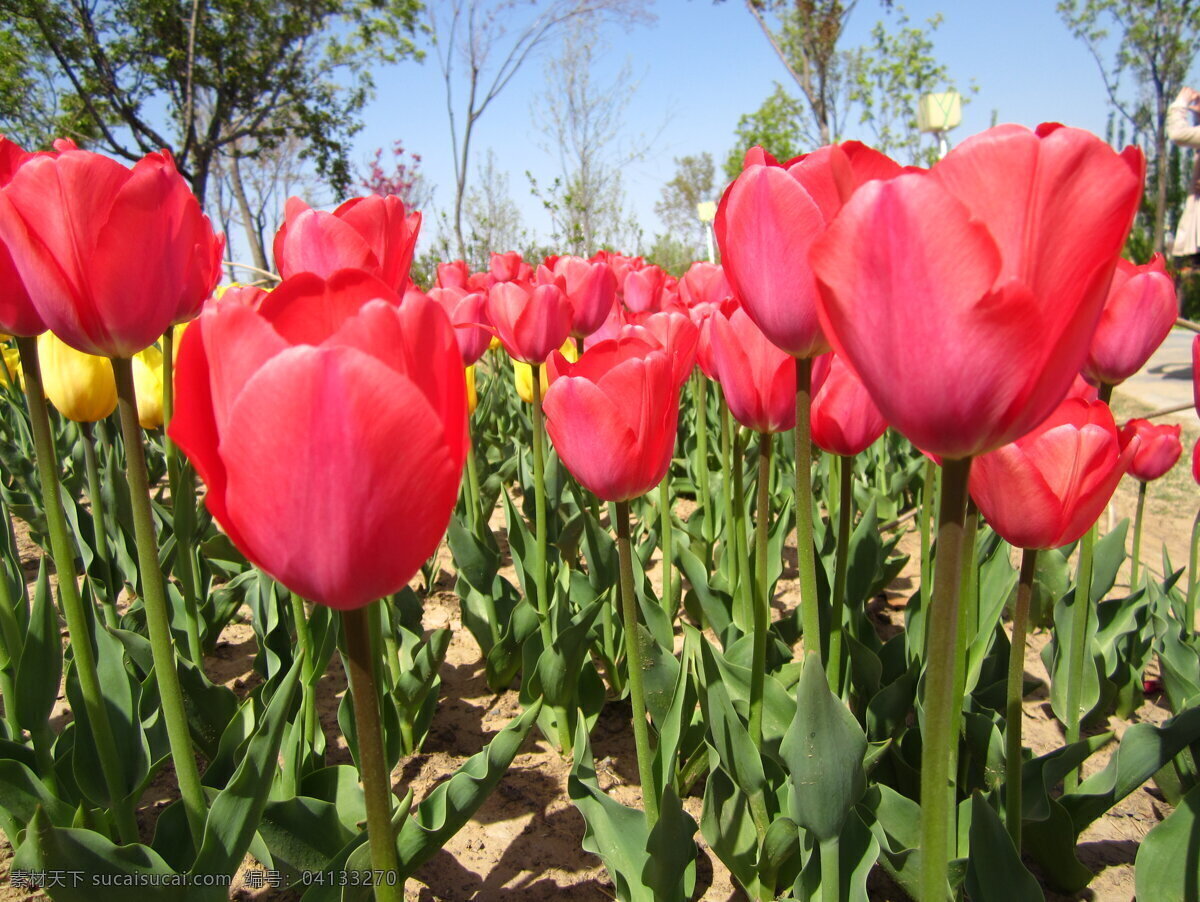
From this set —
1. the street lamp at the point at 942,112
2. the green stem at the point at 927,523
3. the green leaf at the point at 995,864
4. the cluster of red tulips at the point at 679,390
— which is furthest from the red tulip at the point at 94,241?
the street lamp at the point at 942,112

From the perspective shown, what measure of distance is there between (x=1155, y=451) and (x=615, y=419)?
167 cm

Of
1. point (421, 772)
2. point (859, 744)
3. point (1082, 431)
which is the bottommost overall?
point (421, 772)

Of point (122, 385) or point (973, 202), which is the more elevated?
point (973, 202)

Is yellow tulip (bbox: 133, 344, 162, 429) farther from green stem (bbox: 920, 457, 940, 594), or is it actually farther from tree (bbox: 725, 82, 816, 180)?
tree (bbox: 725, 82, 816, 180)

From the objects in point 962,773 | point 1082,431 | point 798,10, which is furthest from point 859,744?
point 798,10

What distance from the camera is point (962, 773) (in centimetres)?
137

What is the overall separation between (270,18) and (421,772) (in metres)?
20.4

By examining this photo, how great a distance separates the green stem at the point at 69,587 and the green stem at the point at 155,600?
148 millimetres

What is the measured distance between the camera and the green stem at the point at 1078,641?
1367mm

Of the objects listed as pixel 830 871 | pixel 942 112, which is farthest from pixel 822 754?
pixel 942 112

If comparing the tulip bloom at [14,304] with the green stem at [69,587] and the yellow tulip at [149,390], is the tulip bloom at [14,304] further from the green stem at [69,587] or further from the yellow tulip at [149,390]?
the yellow tulip at [149,390]

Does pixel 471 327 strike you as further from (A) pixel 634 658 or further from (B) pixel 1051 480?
(B) pixel 1051 480

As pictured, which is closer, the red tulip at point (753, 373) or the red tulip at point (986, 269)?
the red tulip at point (986, 269)

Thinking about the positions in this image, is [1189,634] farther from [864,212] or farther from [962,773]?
[864,212]
